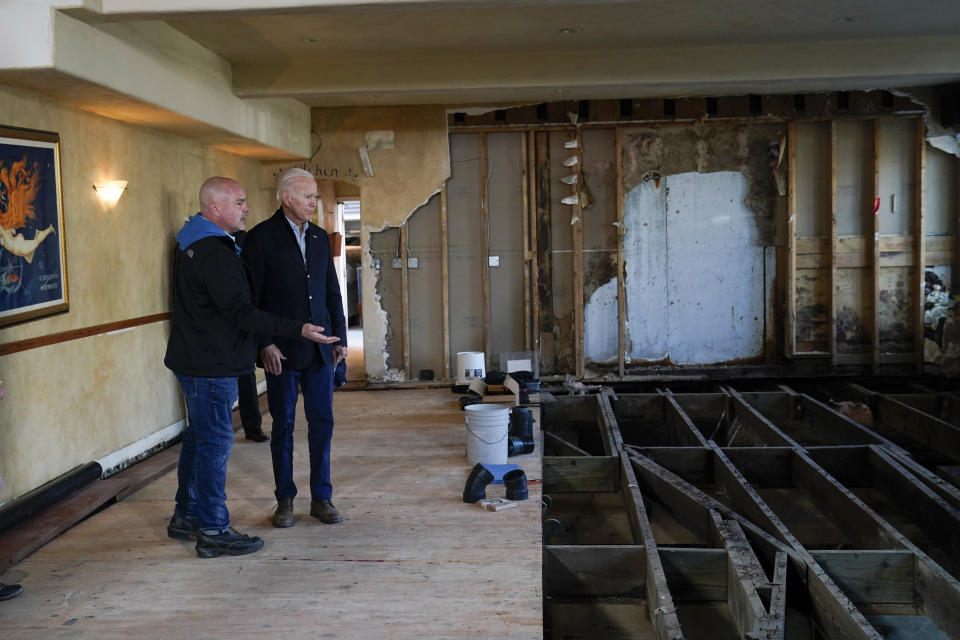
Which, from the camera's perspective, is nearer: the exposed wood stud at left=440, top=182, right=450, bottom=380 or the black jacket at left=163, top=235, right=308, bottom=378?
the black jacket at left=163, top=235, right=308, bottom=378

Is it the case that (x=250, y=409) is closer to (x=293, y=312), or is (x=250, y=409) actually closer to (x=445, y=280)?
(x=293, y=312)

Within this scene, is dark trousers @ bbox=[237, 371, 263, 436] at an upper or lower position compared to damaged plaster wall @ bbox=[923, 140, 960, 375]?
lower

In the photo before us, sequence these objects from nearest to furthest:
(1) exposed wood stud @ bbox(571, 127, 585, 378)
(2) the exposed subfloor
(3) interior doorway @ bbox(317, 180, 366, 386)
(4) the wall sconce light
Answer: (2) the exposed subfloor < (4) the wall sconce light < (1) exposed wood stud @ bbox(571, 127, 585, 378) < (3) interior doorway @ bbox(317, 180, 366, 386)

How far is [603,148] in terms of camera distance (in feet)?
25.6

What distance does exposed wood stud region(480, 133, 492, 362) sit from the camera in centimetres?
782

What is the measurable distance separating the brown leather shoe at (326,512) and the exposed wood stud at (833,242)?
18.0 ft

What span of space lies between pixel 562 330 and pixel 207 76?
3906 mm

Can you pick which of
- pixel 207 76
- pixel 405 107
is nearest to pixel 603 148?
pixel 405 107

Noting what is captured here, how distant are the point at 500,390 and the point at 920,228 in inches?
165

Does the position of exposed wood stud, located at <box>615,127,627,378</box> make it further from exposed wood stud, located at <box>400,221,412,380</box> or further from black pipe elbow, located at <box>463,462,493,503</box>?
black pipe elbow, located at <box>463,462,493,503</box>

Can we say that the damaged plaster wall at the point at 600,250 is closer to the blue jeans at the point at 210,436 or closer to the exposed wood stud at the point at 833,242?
the exposed wood stud at the point at 833,242

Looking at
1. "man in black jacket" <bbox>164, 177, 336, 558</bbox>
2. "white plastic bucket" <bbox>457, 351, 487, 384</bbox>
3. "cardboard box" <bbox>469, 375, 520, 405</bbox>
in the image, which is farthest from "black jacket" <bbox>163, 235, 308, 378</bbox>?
"white plastic bucket" <bbox>457, 351, 487, 384</bbox>

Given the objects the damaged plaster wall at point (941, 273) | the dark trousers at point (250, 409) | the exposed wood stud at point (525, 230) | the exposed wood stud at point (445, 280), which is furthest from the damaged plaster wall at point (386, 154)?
the damaged plaster wall at point (941, 273)

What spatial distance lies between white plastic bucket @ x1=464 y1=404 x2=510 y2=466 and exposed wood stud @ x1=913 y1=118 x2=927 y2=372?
4.81 metres
